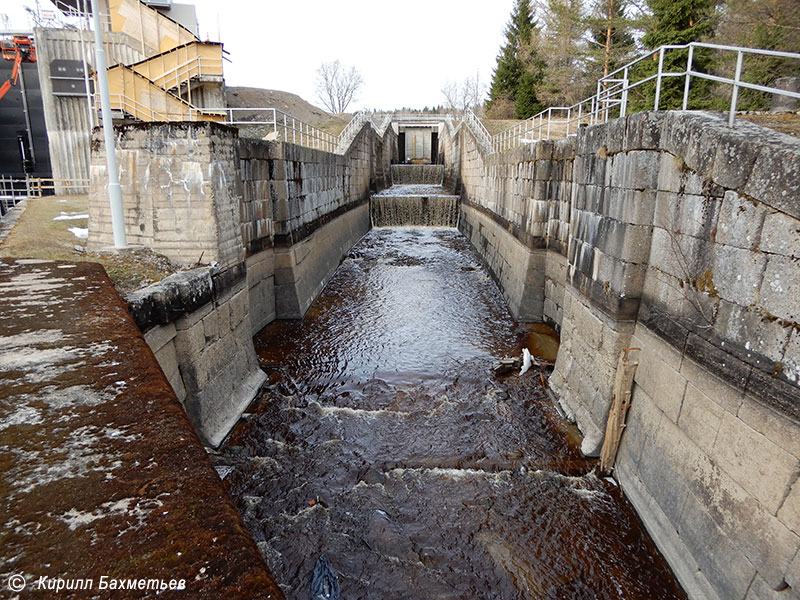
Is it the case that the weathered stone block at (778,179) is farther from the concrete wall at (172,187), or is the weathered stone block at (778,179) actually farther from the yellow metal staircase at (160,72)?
the yellow metal staircase at (160,72)

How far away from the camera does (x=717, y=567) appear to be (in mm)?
4258

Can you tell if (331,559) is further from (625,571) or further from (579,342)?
(579,342)

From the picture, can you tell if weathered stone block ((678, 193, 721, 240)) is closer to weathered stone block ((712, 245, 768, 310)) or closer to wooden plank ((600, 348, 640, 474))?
weathered stone block ((712, 245, 768, 310))

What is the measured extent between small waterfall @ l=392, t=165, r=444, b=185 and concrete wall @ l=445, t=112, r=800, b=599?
1126 inches

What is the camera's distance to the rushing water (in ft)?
16.3

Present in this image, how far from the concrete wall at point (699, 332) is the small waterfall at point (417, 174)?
2861 cm

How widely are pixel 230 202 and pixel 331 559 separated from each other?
5.55 metres

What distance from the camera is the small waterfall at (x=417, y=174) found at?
118 ft

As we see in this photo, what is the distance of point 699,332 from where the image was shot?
190 inches

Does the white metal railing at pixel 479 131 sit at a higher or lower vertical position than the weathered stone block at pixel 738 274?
higher

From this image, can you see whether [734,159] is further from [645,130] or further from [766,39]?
[766,39]

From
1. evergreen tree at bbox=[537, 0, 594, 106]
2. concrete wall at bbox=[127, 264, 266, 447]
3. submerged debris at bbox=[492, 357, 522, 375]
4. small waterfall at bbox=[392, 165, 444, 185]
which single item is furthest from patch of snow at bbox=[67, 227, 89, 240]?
small waterfall at bbox=[392, 165, 444, 185]

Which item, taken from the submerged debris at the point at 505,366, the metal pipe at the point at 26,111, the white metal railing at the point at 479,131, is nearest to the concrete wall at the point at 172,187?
the submerged debris at the point at 505,366

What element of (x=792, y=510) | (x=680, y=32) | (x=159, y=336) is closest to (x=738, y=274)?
(x=792, y=510)
